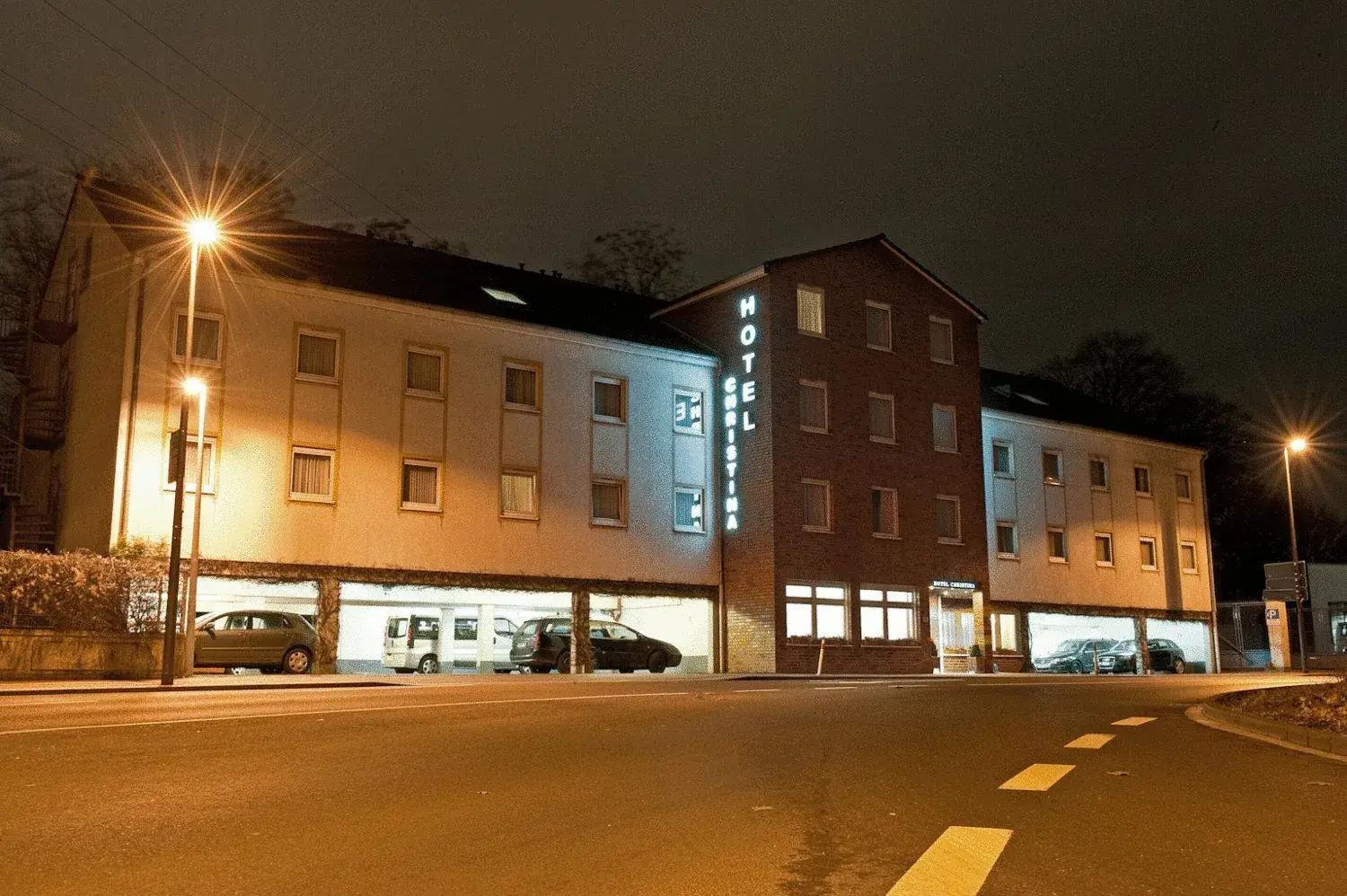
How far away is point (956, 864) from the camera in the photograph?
6.41 meters

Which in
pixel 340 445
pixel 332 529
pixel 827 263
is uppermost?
pixel 827 263

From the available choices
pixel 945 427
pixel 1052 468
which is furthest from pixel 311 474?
pixel 1052 468

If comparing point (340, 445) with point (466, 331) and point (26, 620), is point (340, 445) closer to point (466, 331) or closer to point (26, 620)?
point (466, 331)

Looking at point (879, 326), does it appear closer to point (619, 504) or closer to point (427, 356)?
point (619, 504)

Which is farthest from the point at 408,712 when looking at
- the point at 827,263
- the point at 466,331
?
the point at 827,263

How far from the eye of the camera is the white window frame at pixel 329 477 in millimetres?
31938

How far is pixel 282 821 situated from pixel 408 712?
26.0 feet

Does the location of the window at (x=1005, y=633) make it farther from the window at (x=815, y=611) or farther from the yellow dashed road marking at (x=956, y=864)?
the yellow dashed road marking at (x=956, y=864)

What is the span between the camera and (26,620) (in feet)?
80.0

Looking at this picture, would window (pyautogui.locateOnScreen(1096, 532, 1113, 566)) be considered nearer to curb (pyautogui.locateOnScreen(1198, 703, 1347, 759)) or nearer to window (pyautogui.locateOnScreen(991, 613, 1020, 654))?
window (pyautogui.locateOnScreen(991, 613, 1020, 654))

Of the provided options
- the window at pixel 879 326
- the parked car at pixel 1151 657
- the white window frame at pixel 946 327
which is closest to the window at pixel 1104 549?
the parked car at pixel 1151 657

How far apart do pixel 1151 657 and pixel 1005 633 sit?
621 centimetres

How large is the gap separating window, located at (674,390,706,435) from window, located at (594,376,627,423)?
6.34ft

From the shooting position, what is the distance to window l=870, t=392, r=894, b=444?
4262 cm
